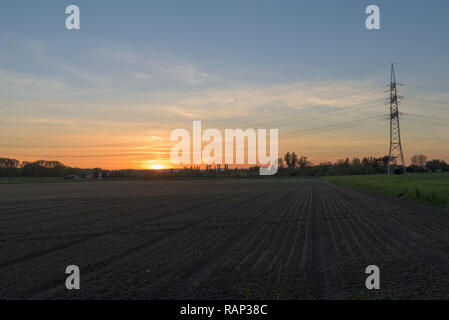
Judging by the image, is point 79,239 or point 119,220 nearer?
point 79,239

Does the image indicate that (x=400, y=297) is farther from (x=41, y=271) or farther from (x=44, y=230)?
(x=44, y=230)

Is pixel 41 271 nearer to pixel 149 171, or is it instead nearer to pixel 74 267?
pixel 74 267

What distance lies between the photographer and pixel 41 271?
8.06 metres

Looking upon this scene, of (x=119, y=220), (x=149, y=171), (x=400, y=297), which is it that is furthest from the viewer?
(x=149, y=171)

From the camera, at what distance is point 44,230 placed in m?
14.2

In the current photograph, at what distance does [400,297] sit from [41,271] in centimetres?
756

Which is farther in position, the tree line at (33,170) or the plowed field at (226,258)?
the tree line at (33,170)

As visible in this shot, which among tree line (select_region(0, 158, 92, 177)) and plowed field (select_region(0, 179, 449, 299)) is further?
tree line (select_region(0, 158, 92, 177))

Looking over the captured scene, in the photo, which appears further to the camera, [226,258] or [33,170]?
[33,170]
